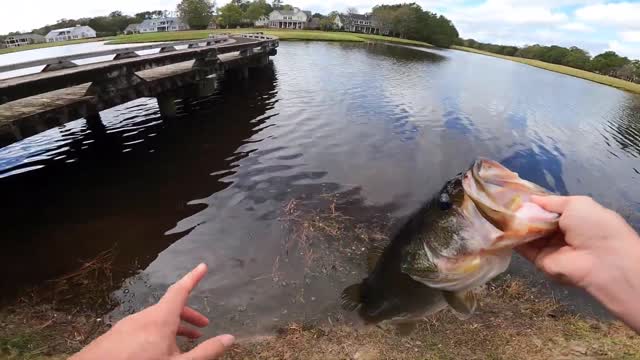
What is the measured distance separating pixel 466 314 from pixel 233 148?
33.7ft

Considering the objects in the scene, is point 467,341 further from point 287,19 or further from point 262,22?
point 287,19

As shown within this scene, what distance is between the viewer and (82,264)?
642cm

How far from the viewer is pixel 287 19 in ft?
390

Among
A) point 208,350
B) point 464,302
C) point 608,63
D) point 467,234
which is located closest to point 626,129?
point 464,302

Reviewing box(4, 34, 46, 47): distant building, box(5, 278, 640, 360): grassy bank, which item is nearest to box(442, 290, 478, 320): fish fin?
box(5, 278, 640, 360): grassy bank

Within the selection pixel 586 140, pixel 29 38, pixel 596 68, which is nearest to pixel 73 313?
pixel 586 140

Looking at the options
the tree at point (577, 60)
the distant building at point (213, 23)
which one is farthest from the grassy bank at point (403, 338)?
the distant building at point (213, 23)

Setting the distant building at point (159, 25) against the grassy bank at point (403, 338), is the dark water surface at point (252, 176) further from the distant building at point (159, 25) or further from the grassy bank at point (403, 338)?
the distant building at point (159, 25)

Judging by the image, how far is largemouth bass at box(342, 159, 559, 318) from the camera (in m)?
1.93

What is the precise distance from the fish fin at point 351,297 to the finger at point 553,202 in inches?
168

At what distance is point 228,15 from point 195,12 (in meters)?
9.66

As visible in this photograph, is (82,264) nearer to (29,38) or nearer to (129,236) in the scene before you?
(129,236)

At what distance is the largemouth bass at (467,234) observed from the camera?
6.32 ft

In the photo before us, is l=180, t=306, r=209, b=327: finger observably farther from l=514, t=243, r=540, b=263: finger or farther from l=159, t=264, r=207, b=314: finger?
l=514, t=243, r=540, b=263: finger
